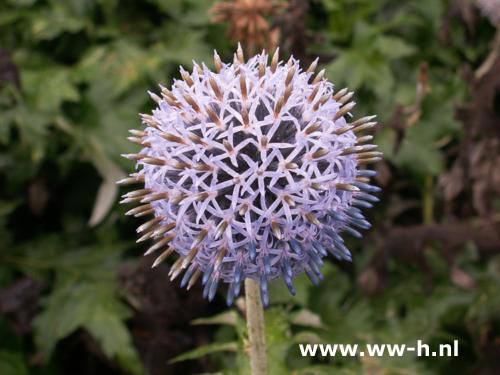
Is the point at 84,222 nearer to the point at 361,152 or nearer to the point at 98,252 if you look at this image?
the point at 98,252

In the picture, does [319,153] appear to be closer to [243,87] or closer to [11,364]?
[243,87]

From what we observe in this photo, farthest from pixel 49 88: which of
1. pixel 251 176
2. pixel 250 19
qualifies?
pixel 251 176

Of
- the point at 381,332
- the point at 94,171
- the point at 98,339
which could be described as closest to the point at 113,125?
the point at 94,171

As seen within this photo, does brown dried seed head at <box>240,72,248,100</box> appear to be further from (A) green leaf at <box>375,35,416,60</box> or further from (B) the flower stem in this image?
(A) green leaf at <box>375,35,416,60</box>

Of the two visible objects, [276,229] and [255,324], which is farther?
[255,324]

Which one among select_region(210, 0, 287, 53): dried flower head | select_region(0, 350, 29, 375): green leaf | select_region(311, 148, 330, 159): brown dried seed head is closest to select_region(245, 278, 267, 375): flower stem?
select_region(311, 148, 330, 159): brown dried seed head

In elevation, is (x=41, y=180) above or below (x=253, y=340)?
above
